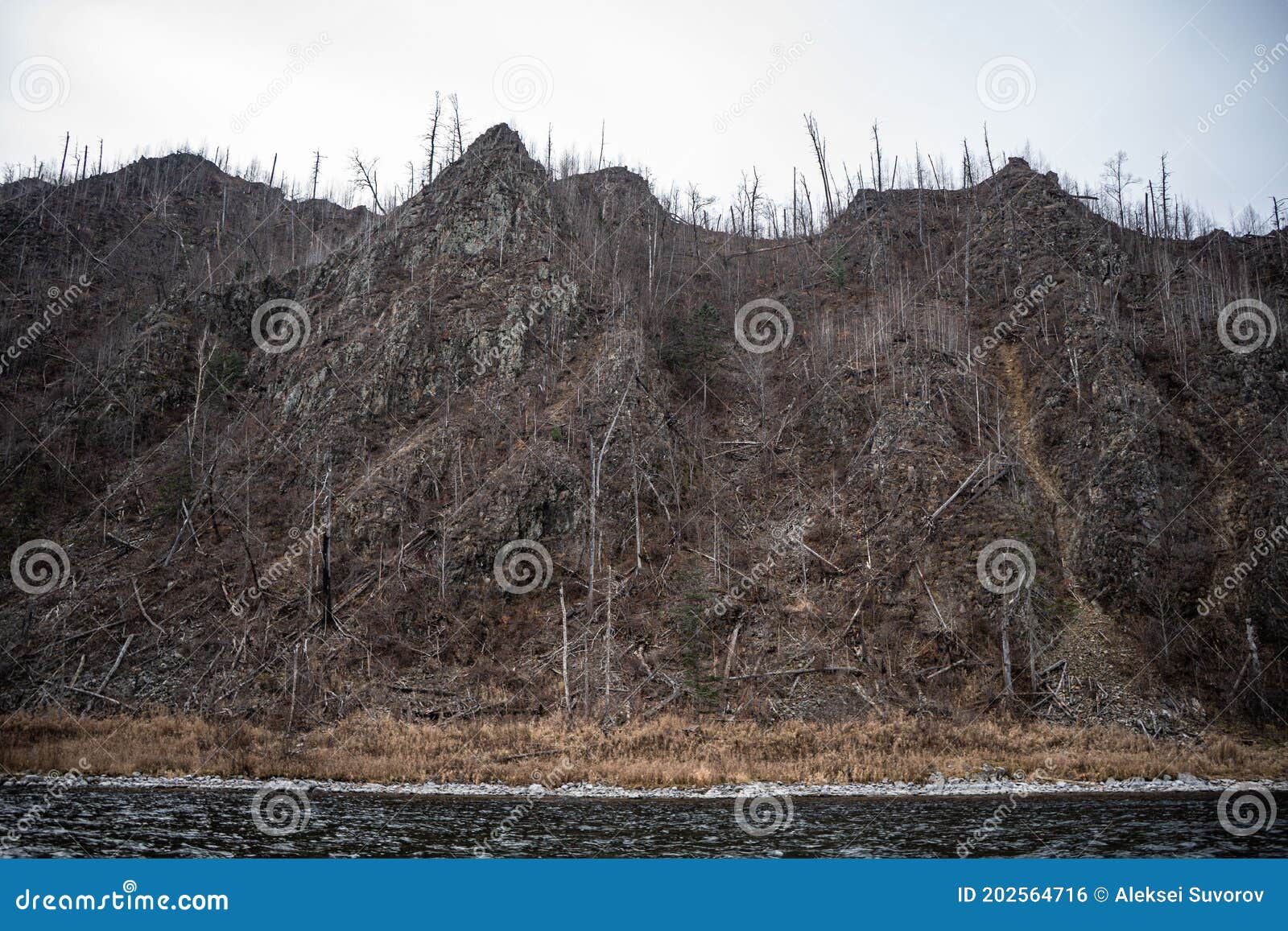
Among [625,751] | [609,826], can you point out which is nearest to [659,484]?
[625,751]

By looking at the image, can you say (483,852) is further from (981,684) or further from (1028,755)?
(981,684)

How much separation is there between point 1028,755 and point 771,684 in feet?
30.4

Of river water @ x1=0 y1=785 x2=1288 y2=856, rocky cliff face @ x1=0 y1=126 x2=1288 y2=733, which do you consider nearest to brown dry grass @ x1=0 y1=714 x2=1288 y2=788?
rocky cliff face @ x1=0 y1=126 x2=1288 y2=733

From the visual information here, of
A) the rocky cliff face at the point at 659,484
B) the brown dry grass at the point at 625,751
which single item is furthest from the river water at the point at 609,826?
the rocky cliff face at the point at 659,484

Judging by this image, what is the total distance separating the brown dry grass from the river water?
227cm

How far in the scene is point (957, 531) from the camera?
3541 centimetres

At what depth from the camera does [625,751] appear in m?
27.3

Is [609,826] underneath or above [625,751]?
above

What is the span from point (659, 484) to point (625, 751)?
15874 mm

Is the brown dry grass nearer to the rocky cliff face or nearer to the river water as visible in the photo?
the rocky cliff face

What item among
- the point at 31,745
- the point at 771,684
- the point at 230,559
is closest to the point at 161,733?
the point at 31,745

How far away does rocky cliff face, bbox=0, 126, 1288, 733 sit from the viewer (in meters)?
31.5

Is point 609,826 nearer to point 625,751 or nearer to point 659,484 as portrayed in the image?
point 625,751

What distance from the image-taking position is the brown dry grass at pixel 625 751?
25.4 m
